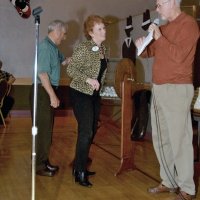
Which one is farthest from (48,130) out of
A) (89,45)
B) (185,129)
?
(185,129)

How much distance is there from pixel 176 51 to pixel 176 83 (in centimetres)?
25

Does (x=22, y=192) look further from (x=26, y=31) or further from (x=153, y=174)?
(x=26, y=31)

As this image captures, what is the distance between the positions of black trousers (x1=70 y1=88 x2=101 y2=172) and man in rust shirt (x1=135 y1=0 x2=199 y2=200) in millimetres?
532

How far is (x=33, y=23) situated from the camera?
7.60 m

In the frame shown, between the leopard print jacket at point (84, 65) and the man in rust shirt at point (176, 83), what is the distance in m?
0.46

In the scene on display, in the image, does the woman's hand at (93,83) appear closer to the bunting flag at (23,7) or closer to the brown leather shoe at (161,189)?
the brown leather shoe at (161,189)

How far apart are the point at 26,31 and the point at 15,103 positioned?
1374 mm

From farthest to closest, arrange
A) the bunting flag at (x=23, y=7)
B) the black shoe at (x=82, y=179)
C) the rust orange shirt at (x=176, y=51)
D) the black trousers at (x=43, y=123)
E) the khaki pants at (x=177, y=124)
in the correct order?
the bunting flag at (x=23, y=7) → the black trousers at (x=43, y=123) → the black shoe at (x=82, y=179) → the khaki pants at (x=177, y=124) → the rust orange shirt at (x=176, y=51)

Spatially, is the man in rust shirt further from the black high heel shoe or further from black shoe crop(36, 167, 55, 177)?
black shoe crop(36, 167, 55, 177)

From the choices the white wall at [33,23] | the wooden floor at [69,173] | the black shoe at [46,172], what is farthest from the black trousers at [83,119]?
the white wall at [33,23]

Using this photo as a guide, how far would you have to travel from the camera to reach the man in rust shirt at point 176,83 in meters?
2.79

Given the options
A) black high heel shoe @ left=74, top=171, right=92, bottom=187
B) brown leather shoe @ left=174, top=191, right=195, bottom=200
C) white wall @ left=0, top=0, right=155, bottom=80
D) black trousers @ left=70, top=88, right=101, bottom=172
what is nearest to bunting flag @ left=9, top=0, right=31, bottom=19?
white wall @ left=0, top=0, right=155, bottom=80

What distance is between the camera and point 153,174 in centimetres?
379

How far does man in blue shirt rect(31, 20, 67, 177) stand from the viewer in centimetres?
343
